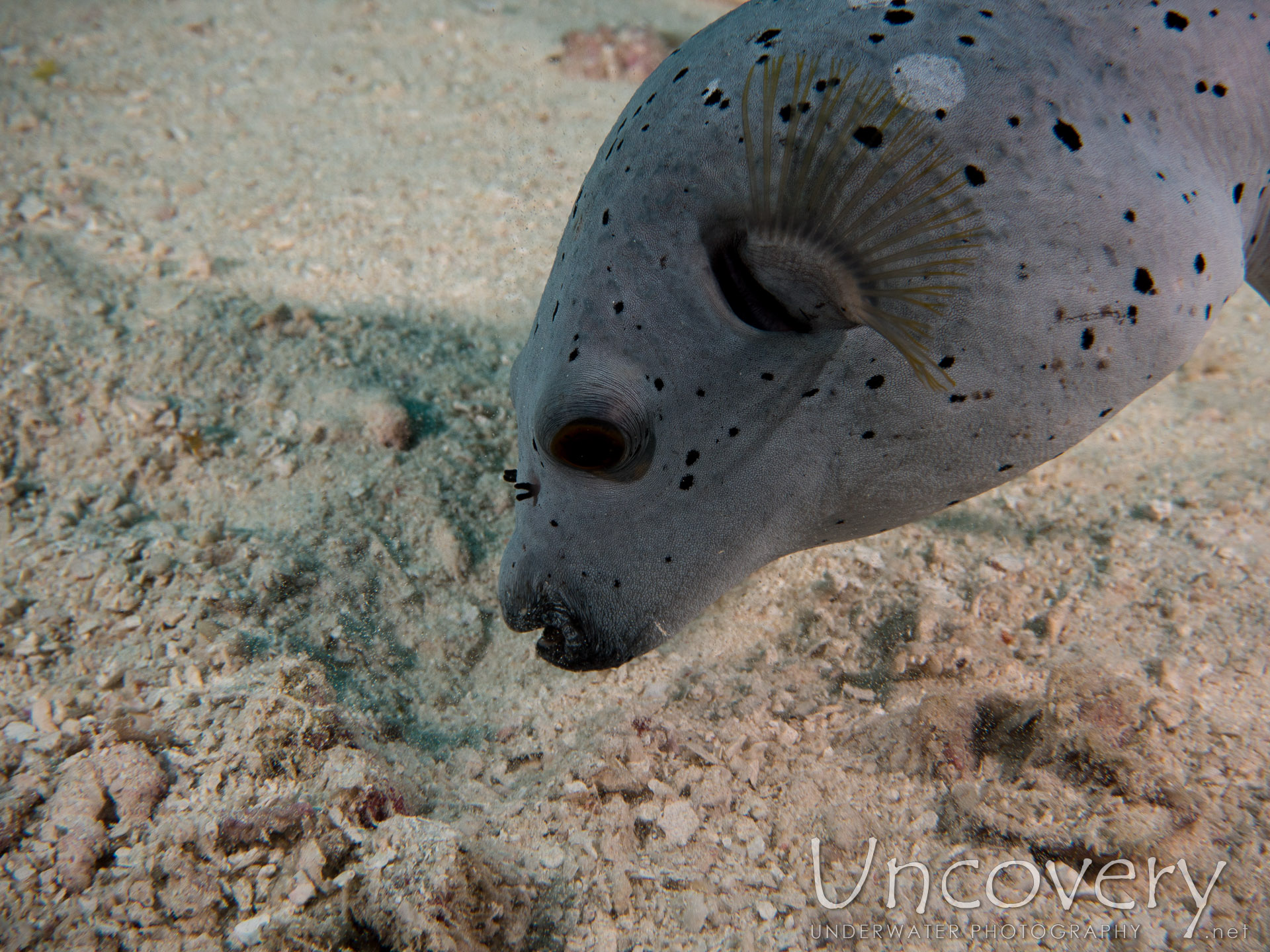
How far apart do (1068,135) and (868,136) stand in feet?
1.92

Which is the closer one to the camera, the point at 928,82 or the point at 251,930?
the point at 251,930

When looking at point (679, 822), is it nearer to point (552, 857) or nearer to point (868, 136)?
point (552, 857)

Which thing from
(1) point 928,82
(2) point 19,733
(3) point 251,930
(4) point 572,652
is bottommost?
(2) point 19,733

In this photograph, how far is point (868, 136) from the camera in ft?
5.70

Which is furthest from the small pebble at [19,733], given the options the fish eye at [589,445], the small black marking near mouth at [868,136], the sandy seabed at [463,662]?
the small black marking near mouth at [868,136]

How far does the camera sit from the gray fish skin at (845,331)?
1815 mm

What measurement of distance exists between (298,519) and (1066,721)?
2908 millimetres

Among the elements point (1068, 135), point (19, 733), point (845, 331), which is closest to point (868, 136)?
point (845, 331)

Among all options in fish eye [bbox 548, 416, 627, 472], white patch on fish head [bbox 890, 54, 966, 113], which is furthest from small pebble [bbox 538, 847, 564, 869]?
white patch on fish head [bbox 890, 54, 966, 113]

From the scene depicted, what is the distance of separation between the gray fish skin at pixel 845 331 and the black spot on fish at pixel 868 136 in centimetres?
17

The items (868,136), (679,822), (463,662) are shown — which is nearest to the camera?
(868,136)

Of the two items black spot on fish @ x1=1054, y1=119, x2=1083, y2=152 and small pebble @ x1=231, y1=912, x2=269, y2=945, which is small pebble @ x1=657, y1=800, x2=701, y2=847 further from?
black spot on fish @ x1=1054, y1=119, x2=1083, y2=152

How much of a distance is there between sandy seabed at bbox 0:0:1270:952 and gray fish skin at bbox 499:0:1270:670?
1.93 ft

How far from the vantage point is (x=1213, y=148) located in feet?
7.09
